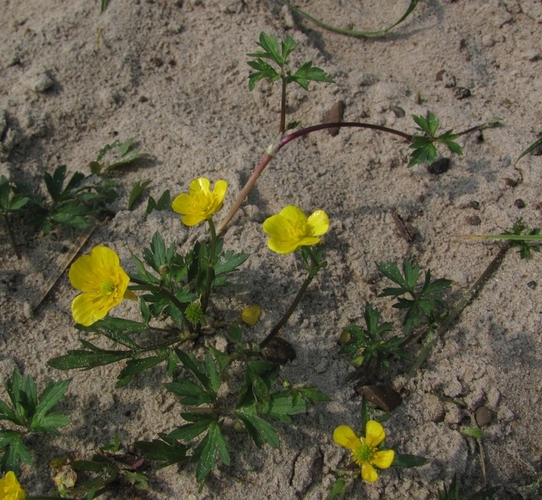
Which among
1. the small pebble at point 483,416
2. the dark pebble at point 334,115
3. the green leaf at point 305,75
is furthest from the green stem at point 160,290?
the dark pebble at point 334,115

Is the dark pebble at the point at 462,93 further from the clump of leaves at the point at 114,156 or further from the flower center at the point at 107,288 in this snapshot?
the flower center at the point at 107,288

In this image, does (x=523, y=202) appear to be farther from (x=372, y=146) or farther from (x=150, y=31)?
(x=150, y=31)

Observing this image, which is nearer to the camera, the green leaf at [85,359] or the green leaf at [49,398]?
the green leaf at [49,398]

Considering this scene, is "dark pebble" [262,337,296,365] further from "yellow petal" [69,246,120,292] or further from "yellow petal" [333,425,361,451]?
"yellow petal" [69,246,120,292]

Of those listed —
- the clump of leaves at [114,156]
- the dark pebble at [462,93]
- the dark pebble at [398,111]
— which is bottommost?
the dark pebble at [462,93]

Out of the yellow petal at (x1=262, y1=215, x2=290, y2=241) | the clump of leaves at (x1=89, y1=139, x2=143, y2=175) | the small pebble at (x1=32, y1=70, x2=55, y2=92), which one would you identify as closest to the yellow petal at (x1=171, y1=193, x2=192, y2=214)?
the yellow petal at (x1=262, y1=215, x2=290, y2=241)
